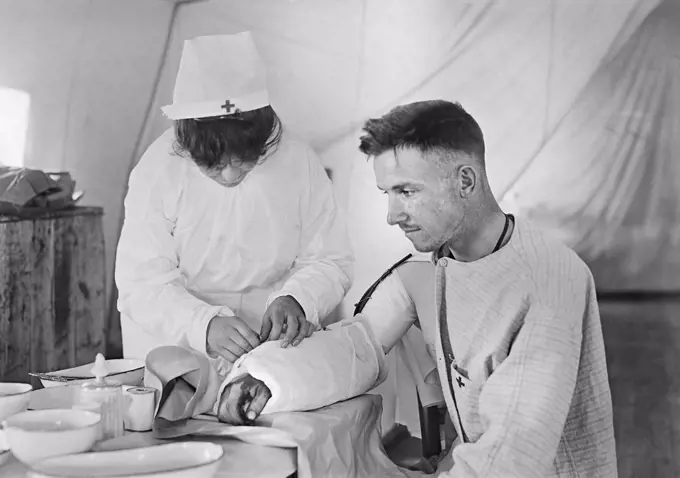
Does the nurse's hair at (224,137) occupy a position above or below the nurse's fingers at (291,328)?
above

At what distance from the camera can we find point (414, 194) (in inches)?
59.7

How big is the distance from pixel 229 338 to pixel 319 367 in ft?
0.89

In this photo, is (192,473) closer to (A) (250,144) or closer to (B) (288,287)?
(B) (288,287)

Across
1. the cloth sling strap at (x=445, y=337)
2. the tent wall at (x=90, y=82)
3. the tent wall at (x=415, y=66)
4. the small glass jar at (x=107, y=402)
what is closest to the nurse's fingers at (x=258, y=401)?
the small glass jar at (x=107, y=402)

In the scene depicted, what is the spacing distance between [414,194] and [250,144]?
28.7 inches

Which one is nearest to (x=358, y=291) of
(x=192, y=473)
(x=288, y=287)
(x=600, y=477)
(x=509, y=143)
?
(x=509, y=143)

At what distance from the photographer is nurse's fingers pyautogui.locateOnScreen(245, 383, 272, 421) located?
4.91 feet

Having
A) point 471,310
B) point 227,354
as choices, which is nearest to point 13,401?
point 227,354

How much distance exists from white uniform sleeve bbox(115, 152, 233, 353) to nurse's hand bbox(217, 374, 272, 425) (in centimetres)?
45

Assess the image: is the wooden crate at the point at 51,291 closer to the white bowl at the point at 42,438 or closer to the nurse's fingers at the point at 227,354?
the nurse's fingers at the point at 227,354

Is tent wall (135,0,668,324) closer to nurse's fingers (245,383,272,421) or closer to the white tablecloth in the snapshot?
nurse's fingers (245,383,272,421)

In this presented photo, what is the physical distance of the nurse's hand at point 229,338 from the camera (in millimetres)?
1750

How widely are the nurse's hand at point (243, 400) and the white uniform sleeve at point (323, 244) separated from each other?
600mm

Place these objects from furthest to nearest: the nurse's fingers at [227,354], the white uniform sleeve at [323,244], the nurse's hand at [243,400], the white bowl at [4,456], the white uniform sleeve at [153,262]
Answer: the white uniform sleeve at [323,244] < the white uniform sleeve at [153,262] < the nurse's fingers at [227,354] < the nurse's hand at [243,400] < the white bowl at [4,456]
